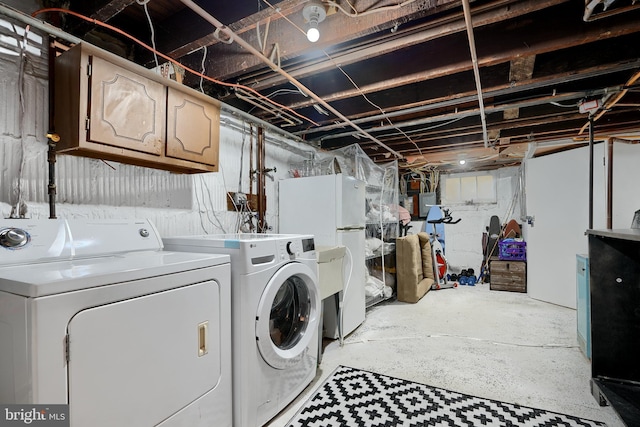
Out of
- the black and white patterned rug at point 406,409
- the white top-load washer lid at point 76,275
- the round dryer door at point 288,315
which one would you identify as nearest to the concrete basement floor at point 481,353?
the black and white patterned rug at point 406,409

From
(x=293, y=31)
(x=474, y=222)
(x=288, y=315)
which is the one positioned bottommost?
(x=288, y=315)

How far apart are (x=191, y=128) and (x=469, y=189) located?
5716mm

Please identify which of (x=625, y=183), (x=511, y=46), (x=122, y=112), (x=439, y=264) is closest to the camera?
(x=122, y=112)

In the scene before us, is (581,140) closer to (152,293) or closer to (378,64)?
(378,64)

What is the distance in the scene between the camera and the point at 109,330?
101cm

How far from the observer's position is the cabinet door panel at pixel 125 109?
1452mm

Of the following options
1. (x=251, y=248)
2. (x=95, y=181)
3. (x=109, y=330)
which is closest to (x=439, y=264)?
(x=251, y=248)

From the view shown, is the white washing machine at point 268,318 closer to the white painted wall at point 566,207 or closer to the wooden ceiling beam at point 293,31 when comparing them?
the wooden ceiling beam at point 293,31

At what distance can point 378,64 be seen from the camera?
2.37m

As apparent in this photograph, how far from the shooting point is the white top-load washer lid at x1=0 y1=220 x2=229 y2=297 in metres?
0.92

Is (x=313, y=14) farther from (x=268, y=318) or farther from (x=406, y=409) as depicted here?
(x=406, y=409)

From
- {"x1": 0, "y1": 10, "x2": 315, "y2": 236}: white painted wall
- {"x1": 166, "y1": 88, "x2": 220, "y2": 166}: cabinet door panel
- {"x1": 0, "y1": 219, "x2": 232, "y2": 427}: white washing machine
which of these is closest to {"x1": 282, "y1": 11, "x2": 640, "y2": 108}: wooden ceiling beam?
{"x1": 166, "y1": 88, "x2": 220, "y2": 166}: cabinet door panel

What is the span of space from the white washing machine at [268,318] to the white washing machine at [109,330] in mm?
69

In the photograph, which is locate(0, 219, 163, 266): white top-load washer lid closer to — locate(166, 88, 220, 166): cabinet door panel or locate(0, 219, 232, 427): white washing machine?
locate(0, 219, 232, 427): white washing machine
